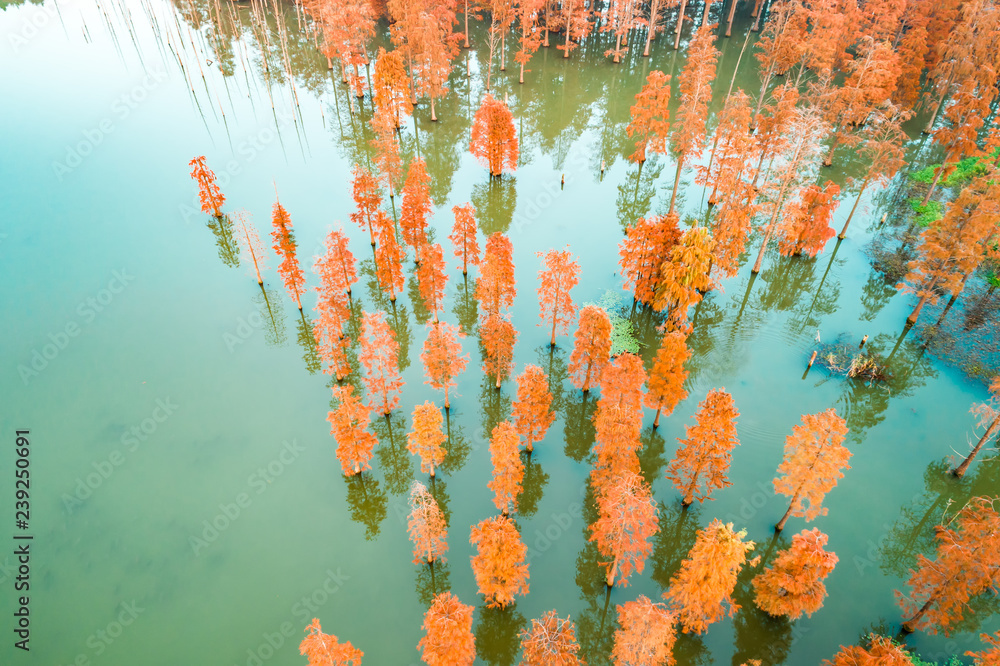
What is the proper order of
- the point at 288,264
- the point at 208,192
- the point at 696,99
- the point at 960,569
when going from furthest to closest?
1. the point at 208,192
2. the point at 696,99
3. the point at 288,264
4. the point at 960,569

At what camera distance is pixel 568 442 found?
3216cm

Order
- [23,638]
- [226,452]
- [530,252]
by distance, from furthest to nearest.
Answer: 1. [530,252]
2. [226,452]
3. [23,638]

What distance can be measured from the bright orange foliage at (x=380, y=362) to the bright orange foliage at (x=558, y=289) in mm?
9635

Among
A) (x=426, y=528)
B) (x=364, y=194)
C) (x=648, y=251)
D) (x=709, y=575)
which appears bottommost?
(x=426, y=528)

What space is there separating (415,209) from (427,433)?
17492 millimetres

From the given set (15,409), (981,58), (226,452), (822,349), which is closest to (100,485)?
(226,452)

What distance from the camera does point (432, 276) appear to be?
36.5 m

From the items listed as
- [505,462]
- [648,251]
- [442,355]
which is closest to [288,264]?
[442,355]

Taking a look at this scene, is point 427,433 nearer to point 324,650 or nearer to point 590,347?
point 324,650

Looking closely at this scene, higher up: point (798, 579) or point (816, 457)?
point (816, 457)

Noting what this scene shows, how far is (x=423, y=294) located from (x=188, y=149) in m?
33.5

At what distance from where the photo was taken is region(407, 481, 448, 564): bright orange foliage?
23.5 meters

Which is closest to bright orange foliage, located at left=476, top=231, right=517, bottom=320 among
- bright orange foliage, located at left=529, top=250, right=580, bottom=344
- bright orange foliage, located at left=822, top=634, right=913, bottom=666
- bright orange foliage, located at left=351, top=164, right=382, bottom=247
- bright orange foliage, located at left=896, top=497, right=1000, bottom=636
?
bright orange foliage, located at left=529, top=250, right=580, bottom=344

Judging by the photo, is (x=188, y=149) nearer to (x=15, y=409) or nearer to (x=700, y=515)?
(x=15, y=409)
